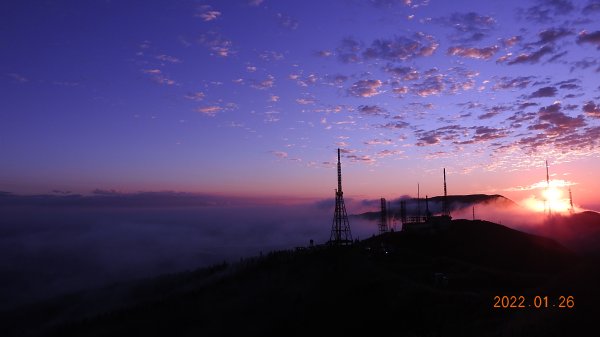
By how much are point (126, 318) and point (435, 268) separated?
6588 centimetres

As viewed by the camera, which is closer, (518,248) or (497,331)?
(497,331)

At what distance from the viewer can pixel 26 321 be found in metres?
199

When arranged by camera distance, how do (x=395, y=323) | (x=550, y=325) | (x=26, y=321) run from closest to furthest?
(x=550, y=325)
(x=395, y=323)
(x=26, y=321)

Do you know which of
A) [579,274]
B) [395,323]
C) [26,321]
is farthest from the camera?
[26,321]

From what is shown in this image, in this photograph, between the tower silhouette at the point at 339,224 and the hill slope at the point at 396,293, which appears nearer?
the hill slope at the point at 396,293

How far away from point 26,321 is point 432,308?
8411 inches

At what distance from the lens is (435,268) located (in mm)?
58969

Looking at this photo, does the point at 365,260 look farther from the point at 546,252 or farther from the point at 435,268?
the point at 546,252

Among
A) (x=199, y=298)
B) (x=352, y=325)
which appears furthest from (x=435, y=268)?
(x=199, y=298)

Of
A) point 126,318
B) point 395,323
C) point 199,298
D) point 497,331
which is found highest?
point 497,331

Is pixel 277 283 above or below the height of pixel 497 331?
below

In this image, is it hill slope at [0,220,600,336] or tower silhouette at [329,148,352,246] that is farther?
tower silhouette at [329,148,352,246]

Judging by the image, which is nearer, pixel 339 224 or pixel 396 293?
pixel 396 293

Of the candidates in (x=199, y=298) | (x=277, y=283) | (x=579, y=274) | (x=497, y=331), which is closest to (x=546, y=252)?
(x=579, y=274)
